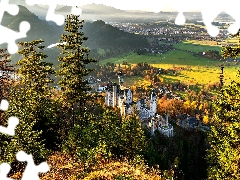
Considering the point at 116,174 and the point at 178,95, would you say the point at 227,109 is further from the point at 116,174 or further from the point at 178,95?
the point at 178,95

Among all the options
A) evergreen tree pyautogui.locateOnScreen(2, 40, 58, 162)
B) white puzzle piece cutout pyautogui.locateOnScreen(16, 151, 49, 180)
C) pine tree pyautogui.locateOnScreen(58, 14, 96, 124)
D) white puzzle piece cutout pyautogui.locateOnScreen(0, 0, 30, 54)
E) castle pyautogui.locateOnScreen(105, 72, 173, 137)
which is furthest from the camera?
castle pyautogui.locateOnScreen(105, 72, 173, 137)

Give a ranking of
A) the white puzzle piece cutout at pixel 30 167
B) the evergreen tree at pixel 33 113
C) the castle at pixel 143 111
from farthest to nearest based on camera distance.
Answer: the castle at pixel 143 111 → the evergreen tree at pixel 33 113 → the white puzzle piece cutout at pixel 30 167

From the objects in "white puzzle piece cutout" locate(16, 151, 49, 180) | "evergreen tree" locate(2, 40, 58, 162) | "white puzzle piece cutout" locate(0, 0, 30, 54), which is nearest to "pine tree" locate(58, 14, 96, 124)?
"evergreen tree" locate(2, 40, 58, 162)

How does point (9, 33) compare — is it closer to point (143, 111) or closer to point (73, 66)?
point (73, 66)

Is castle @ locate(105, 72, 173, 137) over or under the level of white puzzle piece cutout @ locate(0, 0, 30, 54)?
under

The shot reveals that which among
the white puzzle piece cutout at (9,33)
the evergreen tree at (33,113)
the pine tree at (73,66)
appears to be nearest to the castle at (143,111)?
the evergreen tree at (33,113)

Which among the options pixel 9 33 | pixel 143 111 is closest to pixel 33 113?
pixel 9 33

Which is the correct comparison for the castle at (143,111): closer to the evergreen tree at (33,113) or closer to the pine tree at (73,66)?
the evergreen tree at (33,113)

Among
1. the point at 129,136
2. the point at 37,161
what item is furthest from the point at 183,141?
the point at 37,161

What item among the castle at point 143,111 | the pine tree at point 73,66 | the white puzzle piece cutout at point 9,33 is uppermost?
the white puzzle piece cutout at point 9,33
